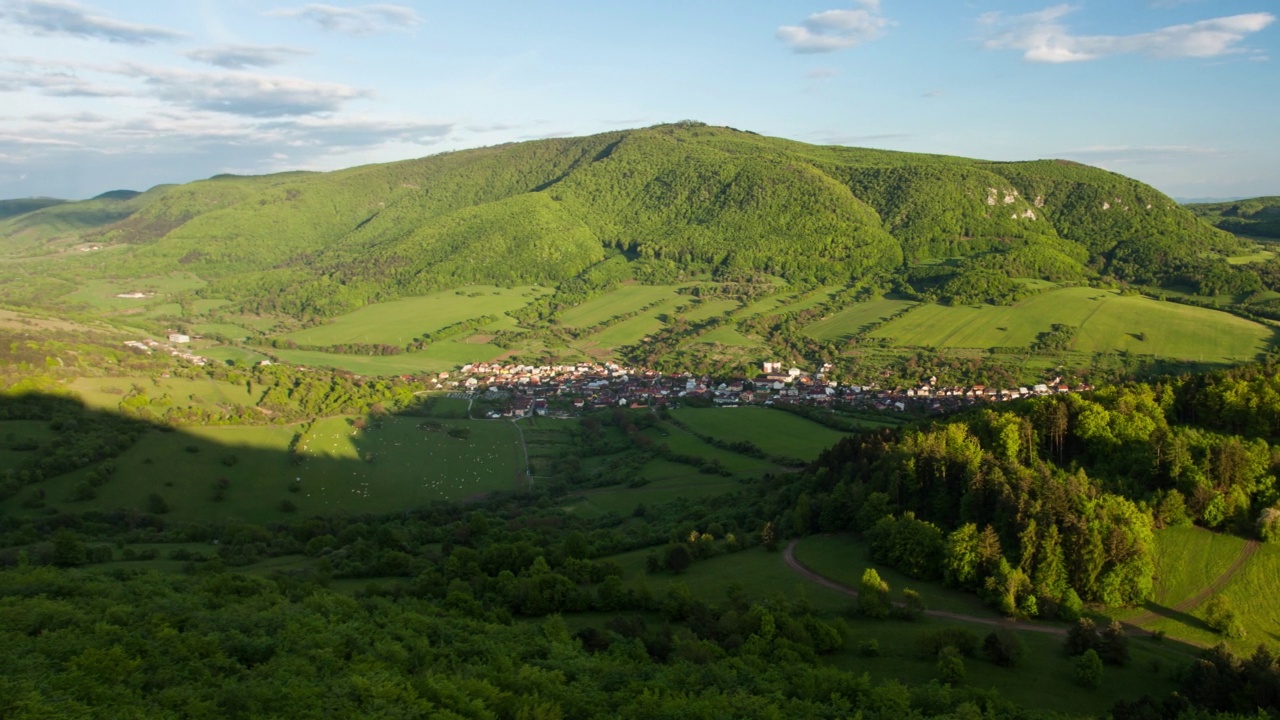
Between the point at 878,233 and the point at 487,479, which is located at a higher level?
the point at 878,233

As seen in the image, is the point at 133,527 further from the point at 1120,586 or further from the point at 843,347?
the point at 843,347

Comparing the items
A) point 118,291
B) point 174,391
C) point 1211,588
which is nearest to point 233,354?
point 174,391

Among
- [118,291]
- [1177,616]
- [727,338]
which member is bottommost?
[1177,616]

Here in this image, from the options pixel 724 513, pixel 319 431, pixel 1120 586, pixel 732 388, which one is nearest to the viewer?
pixel 1120 586

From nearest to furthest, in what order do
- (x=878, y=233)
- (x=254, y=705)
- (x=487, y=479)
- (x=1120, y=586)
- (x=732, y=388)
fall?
1. (x=254, y=705)
2. (x=1120, y=586)
3. (x=487, y=479)
4. (x=732, y=388)
5. (x=878, y=233)

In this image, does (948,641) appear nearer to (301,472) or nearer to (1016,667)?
(1016,667)

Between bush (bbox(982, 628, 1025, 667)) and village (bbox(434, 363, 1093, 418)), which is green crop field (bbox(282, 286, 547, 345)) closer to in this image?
village (bbox(434, 363, 1093, 418))

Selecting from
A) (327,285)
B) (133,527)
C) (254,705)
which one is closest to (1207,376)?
(254,705)

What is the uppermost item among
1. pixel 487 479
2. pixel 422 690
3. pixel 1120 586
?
pixel 422 690
